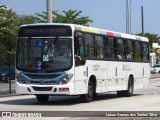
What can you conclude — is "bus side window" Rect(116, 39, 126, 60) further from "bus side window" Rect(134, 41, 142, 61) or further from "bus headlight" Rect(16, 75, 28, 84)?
"bus headlight" Rect(16, 75, 28, 84)

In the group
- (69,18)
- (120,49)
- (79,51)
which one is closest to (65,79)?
(79,51)

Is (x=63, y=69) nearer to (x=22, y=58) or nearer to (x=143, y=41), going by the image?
(x=22, y=58)

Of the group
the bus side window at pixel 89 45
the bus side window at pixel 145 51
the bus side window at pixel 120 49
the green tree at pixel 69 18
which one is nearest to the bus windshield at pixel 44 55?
the bus side window at pixel 89 45

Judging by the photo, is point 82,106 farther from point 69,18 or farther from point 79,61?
point 69,18

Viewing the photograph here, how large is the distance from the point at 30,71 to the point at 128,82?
7.32 meters

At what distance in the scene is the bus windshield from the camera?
18.7 meters

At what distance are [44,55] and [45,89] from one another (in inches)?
50.9

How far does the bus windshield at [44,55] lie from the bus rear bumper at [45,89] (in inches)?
25.0

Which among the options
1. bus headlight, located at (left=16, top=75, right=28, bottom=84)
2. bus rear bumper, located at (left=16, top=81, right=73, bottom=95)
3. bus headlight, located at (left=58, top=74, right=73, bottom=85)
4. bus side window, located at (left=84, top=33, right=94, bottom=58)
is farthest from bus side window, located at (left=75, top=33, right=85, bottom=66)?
bus headlight, located at (left=16, top=75, right=28, bottom=84)

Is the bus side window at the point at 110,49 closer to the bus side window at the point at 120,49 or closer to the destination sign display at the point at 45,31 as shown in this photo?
the bus side window at the point at 120,49

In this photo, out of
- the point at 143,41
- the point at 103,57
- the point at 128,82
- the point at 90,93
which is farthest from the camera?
the point at 143,41

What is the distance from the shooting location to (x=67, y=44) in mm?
18875

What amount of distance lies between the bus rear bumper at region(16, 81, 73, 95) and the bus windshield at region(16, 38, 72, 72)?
63 centimetres

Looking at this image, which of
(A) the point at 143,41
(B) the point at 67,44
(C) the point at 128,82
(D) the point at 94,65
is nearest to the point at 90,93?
(D) the point at 94,65
